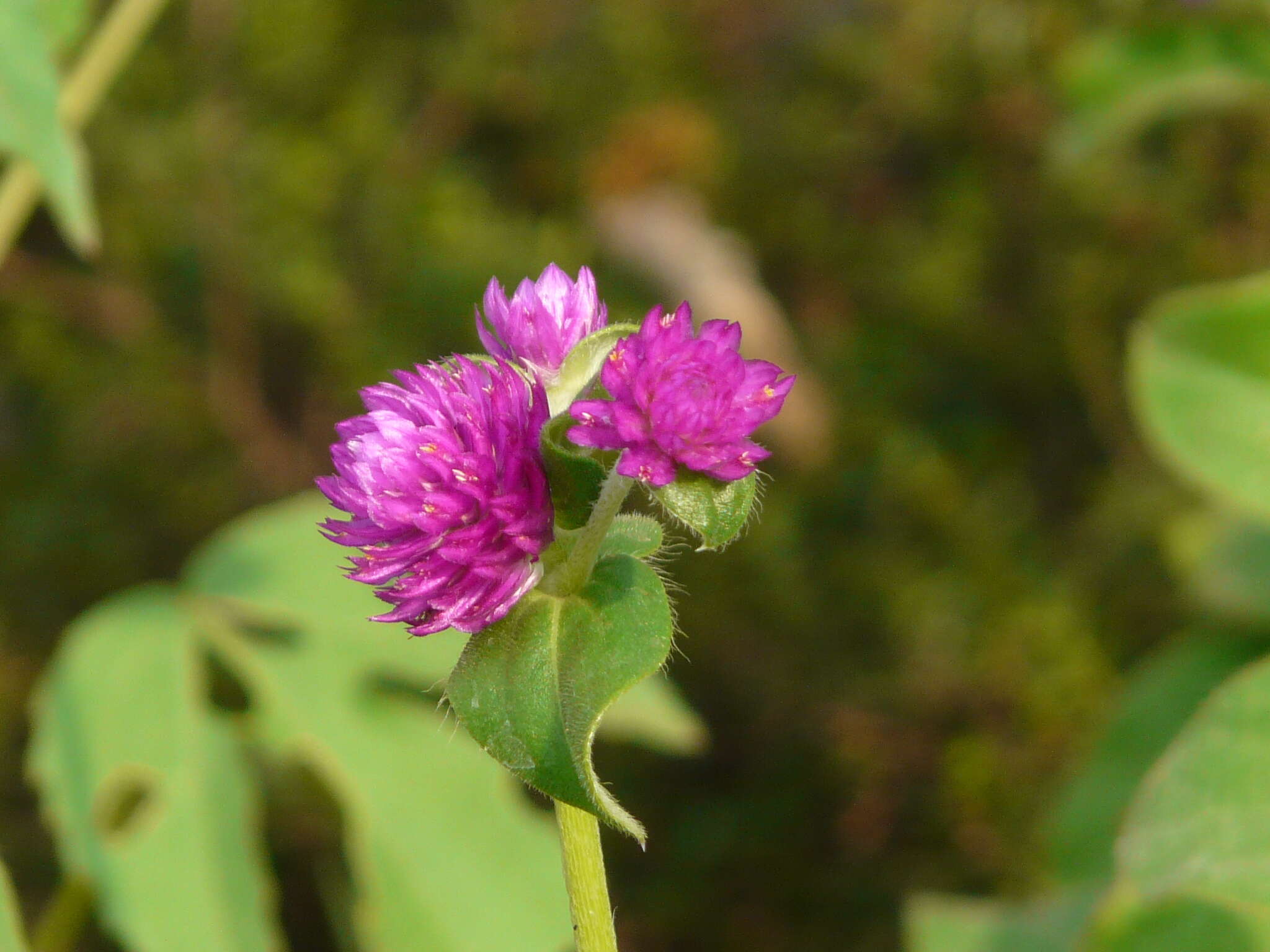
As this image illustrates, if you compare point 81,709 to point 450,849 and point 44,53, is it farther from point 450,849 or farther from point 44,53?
point 44,53

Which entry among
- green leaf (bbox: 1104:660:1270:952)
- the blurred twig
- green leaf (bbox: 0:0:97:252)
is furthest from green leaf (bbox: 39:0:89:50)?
the blurred twig

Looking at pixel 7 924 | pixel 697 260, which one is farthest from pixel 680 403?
pixel 697 260

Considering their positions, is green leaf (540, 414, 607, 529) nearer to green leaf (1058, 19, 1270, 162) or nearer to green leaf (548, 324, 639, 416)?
green leaf (548, 324, 639, 416)

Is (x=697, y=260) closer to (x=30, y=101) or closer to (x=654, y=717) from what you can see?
(x=654, y=717)

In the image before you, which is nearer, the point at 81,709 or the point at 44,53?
the point at 44,53

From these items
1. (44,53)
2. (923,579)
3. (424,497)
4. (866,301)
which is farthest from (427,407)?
(866,301)
